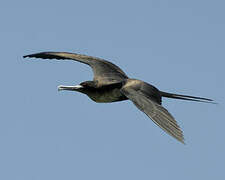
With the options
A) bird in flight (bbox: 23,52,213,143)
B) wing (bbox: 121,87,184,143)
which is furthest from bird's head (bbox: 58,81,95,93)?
wing (bbox: 121,87,184,143)

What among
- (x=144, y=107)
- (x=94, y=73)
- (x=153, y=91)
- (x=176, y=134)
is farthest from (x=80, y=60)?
(x=176, y=134)

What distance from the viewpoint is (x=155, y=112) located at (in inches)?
427

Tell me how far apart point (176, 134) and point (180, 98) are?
2.93 metres

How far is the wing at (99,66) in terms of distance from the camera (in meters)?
13.2

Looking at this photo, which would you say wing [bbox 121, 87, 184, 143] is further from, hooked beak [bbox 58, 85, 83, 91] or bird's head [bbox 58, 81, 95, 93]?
hooked beak [bbox 58, 85, 83, 91]

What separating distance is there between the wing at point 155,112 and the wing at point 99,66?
1.17m

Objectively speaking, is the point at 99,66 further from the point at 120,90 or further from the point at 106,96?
the point at 120,90

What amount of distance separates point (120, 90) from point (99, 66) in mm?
1938

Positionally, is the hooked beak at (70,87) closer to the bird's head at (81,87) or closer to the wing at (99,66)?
the bird's head at (81,87)

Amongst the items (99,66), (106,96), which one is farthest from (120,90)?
(99,66)

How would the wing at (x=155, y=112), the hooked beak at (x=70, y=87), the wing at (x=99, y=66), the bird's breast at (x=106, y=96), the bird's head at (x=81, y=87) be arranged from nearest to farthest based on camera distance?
the wing at (x=155, y=112)
the bird's breast at (x=106, y=96)
the bird's head at (x=81, y=87)
the hooked beak at (x=70, y=87)
the wing at (x=99, y=66)

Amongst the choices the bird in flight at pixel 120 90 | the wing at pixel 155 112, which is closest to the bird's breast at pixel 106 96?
the bird in flight at pixel 120 90

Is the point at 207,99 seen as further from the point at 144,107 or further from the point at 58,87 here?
the point at 58,87

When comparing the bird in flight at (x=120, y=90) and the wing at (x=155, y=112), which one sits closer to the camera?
the wing at (x=155, y=112)
